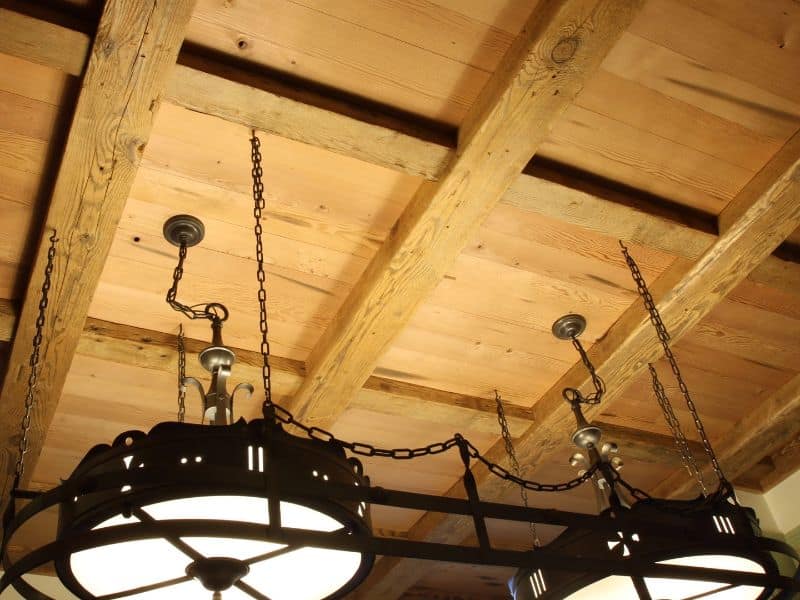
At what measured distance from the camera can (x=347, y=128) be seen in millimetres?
1991

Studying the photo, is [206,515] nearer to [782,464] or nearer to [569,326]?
[569,326]

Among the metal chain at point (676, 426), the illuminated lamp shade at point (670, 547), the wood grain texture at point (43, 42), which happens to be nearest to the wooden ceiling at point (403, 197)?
the wood grain texture at point (43, 42)

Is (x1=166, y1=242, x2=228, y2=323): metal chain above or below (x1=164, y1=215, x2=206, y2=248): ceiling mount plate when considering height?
below

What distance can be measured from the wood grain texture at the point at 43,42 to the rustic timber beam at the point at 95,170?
0.04 m

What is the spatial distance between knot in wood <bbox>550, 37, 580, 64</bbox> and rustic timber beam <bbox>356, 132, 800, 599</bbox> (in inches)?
34.2

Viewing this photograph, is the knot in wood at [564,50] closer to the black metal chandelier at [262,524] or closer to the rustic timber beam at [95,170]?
the rustic timber beam at [95,170]

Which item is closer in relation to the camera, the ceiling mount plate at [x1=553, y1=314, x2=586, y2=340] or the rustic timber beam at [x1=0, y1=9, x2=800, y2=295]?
the rustic timber beam at [x1=0, y1=9, x2=800, y2=295]

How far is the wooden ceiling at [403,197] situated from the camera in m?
1.88

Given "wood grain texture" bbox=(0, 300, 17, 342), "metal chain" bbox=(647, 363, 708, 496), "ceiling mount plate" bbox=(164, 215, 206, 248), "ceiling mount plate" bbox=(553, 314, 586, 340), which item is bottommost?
"metal chain" bbox=(647, 363, 708, 496)

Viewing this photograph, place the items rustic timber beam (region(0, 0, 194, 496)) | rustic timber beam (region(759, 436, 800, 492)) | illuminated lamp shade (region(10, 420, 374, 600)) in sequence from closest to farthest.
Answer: illuminated lamp shade (region(10, 420, 374, 600))
rustic timber beam (region(0, 0, 194, 496))
rustic timber beam (region(759, 436, 800, 492))

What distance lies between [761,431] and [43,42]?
3.10 meters

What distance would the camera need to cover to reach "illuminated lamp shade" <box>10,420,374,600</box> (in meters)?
1.20

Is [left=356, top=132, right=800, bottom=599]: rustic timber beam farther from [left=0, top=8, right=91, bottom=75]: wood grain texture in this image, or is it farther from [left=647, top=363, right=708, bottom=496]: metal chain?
[left=0, top=8, right=91, bottom=75]: wood grain texture

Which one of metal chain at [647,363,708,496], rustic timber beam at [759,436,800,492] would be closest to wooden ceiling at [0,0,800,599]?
metal chain at [647,363,708,496]
